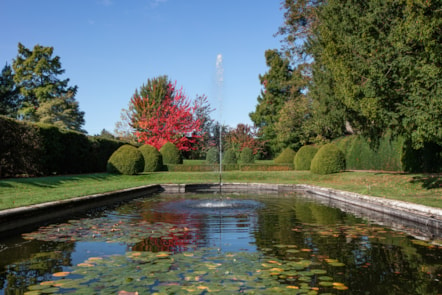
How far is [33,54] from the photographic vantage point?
43.8m

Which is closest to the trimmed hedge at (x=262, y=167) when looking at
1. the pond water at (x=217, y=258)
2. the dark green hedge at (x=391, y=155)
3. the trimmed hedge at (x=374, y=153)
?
the trimmed hedge at (x=374, y=153)

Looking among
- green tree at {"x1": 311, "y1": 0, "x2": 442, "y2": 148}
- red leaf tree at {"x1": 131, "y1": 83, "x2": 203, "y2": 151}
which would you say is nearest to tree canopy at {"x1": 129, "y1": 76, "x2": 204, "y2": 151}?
red leaf tree at {"x1": 131, "y1": 83, "x2": 203, "y2": 151}

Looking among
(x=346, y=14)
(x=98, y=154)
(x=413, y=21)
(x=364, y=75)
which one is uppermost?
(x=346, y=14)

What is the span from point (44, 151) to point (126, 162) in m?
4.80

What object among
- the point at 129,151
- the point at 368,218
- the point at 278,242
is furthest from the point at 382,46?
the point at 129,151

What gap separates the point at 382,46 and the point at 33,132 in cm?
1531

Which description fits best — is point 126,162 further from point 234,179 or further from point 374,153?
point 374,153

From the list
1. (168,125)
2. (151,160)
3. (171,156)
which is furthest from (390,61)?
(168,125)

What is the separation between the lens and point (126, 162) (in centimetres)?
2164

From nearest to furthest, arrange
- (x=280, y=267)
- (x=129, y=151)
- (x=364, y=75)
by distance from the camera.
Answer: (x=280, y=267), (x=364, y=75), (x=129, y=151)

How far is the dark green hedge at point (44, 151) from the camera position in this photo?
15.9m

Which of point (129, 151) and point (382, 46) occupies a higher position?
point (382, 46)

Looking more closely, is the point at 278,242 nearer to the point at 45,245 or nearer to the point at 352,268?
the point at 352,268

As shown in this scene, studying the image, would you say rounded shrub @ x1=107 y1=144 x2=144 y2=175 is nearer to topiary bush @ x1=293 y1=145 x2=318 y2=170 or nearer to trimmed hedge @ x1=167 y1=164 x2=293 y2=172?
trimmed hedge @ x1=167 y1=164 x2=293 y2=172
